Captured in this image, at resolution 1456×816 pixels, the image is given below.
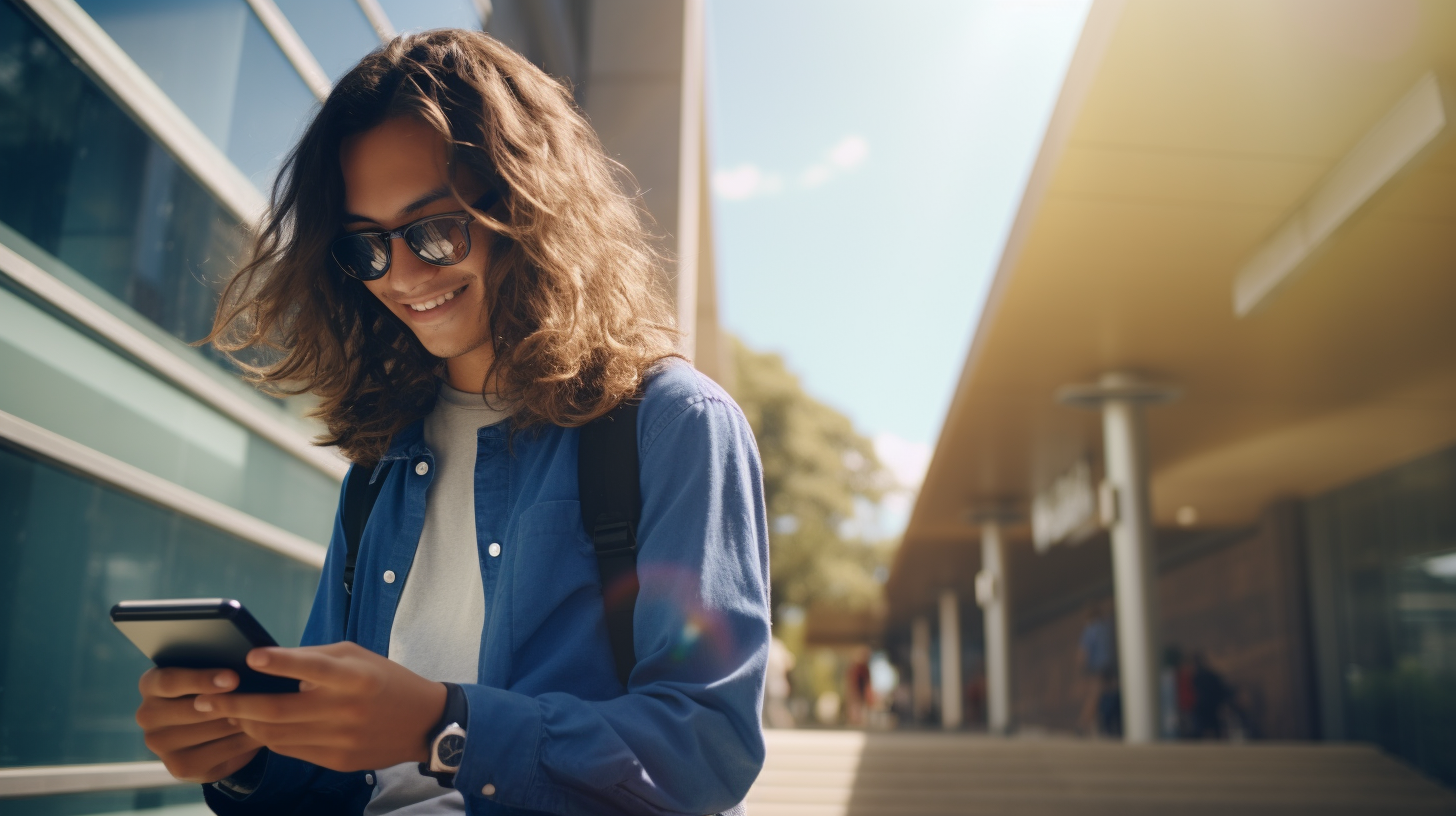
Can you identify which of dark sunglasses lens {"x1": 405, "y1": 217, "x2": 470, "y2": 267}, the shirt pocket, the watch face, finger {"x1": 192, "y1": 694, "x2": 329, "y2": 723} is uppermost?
dark sunglasses lens {"x1": 405, "y1": 217, "x2": 470, "y2": 267}

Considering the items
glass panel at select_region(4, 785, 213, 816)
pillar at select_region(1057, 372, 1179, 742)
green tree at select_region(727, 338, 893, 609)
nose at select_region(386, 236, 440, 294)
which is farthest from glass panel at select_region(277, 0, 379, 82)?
green tree at select_region(727, 338, 893, 609)

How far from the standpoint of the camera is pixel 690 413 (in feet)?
4.84

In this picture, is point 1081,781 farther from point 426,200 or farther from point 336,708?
point 336,708

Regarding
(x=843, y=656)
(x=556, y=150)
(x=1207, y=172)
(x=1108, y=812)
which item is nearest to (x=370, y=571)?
(x=556, y=150)

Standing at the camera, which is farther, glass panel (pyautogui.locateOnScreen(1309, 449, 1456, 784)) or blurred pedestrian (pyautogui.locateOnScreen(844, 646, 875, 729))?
blurred pedestrian (pyautogui.locateOnScreen(844, 646, 875, 729))

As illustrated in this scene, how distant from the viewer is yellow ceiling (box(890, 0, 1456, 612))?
6.40 metres

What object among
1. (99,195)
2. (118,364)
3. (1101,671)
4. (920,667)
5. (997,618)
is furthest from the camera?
(920,667)

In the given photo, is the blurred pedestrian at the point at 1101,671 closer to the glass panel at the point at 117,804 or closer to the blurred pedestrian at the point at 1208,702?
the blurred pedestrian at the point at 1208,702

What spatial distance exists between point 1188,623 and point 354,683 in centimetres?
2488

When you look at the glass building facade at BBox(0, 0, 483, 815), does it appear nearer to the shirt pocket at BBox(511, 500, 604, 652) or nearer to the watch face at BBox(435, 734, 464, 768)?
the shirt pocket at BBox(511, 500, 604, 652)

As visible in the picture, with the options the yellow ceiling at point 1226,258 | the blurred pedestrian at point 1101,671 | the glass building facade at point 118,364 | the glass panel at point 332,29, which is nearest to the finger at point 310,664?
the glass building facade at point 118,364

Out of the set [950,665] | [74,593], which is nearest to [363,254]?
[74,593]

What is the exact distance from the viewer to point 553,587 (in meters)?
1.43

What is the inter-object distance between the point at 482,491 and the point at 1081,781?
1007cm
